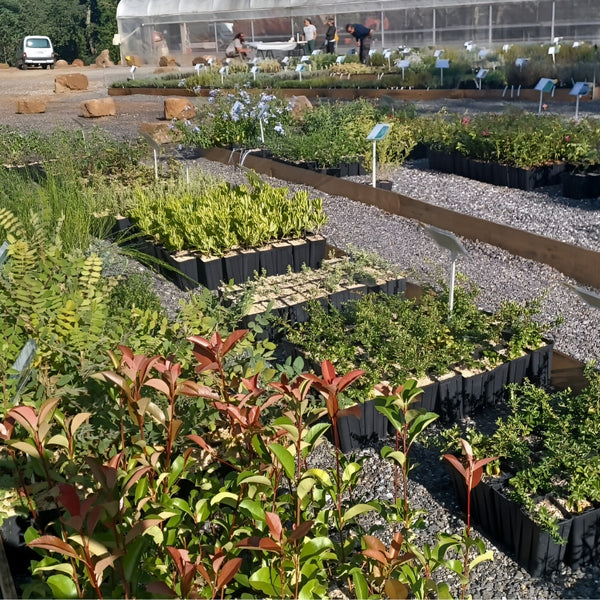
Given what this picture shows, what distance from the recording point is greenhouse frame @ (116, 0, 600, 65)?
17391 mm

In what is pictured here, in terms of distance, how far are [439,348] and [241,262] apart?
75.2 inches

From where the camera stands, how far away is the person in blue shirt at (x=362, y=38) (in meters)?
20.0

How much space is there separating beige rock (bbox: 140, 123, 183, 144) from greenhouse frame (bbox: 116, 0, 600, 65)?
33.3ft

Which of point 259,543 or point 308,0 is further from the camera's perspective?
point 308,0

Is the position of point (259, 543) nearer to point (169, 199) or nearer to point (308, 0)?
point (169, 199)

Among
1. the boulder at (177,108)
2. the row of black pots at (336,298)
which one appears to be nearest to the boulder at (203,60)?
the boulder at (177,108)

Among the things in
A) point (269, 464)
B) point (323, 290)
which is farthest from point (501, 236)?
point (269, 464)

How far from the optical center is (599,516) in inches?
96.6

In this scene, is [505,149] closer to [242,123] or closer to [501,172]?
[501,172]

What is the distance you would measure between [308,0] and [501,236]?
63.1 feet

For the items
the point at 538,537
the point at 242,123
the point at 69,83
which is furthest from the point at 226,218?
the point at 69,83

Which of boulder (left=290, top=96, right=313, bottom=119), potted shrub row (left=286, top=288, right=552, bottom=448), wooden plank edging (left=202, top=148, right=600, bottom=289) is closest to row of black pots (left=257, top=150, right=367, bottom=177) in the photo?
wooden plank edging (left=202, top=148, right=600, bottom=289)

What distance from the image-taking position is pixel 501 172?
7438mm

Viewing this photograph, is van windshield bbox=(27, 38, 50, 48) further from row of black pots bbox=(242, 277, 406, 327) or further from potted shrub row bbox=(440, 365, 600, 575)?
potted shrub row bbox=(440, 365, 600, 575)
